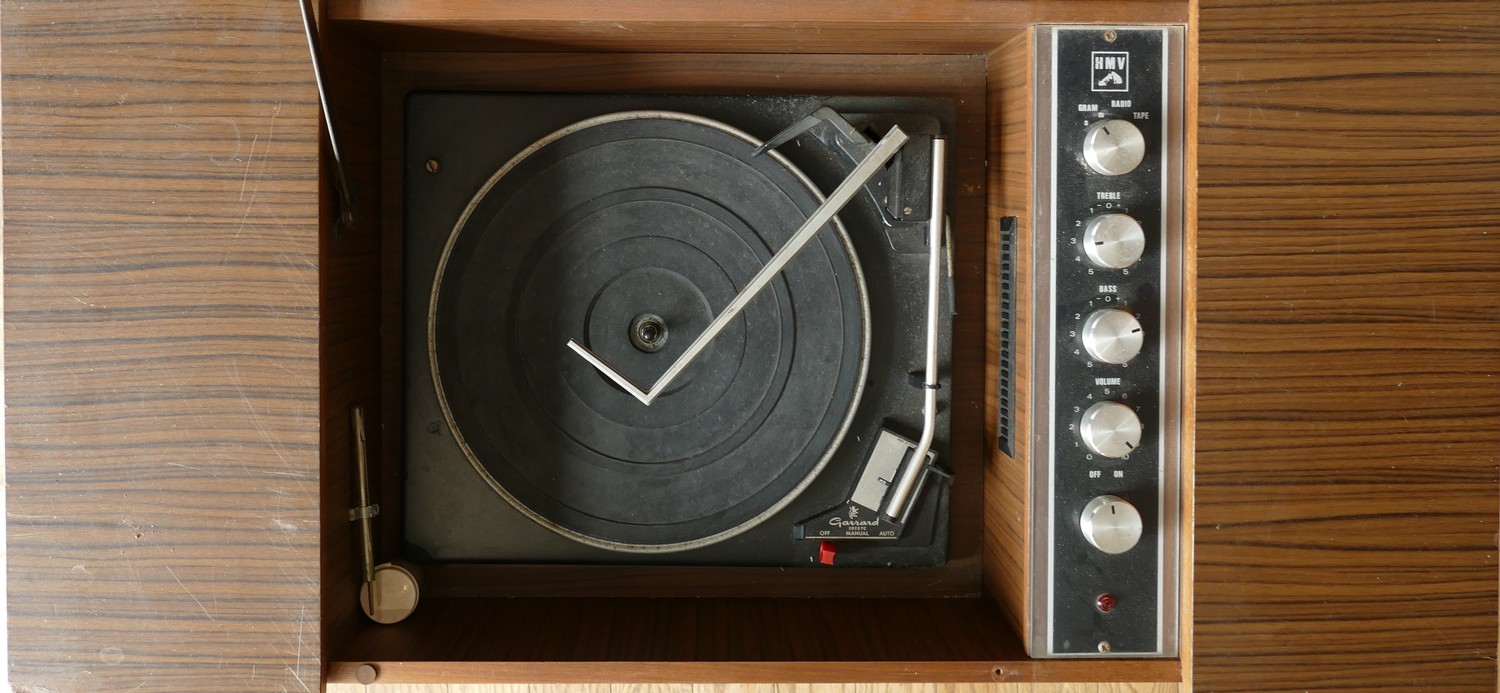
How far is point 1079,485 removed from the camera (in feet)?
2.81

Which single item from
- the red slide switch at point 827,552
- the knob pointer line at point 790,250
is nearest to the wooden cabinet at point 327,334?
the knob pointer line at point 790,250

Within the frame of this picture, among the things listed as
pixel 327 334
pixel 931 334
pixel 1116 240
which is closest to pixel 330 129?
pixel 327 334

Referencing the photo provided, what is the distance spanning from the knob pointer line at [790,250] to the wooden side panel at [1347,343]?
27 centimetres

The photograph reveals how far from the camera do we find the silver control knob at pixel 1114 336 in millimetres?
808

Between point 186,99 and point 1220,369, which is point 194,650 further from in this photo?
point 1220,369

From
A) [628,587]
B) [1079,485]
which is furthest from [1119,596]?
[628,587]

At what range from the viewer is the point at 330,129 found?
31.5 inches

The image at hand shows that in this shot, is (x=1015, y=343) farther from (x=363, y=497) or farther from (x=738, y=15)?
(x=363, y=497)

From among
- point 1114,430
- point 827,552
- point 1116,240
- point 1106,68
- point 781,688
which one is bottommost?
point 781,688

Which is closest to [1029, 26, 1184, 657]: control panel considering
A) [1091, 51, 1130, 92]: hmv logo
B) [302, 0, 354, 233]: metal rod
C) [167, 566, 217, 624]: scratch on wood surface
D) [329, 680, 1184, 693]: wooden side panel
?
[1091, 51, 1130, 92]: hmv logo

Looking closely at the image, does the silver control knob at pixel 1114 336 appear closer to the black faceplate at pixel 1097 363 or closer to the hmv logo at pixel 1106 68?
the black faceplate at pixel 1097 363

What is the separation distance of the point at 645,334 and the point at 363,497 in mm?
311

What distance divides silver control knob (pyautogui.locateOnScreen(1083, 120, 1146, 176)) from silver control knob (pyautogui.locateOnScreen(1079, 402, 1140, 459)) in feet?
0.67

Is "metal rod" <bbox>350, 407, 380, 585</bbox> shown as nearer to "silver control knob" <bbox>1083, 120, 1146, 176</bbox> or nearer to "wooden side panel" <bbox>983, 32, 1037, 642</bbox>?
"wooden side panel" <bbox>983, 32, 1037, 642</bbox>
